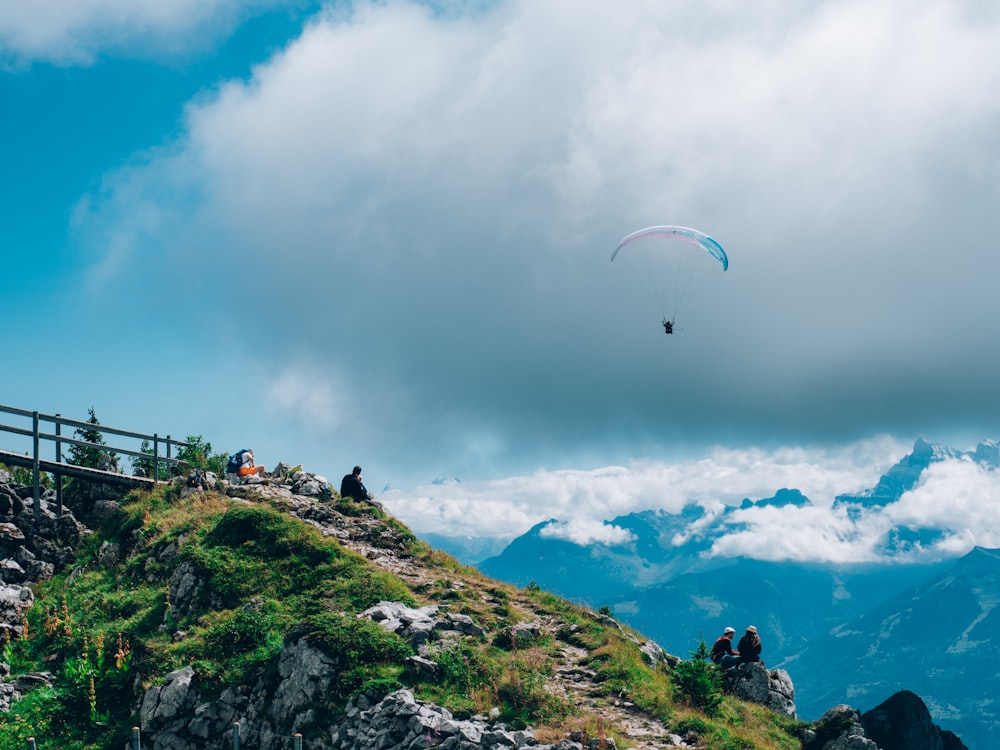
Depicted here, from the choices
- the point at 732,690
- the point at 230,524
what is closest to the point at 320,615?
the point at 230,524

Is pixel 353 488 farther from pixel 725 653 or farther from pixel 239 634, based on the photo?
pixel 725 653

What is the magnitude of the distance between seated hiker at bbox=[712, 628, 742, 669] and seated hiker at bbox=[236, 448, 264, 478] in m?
21.5

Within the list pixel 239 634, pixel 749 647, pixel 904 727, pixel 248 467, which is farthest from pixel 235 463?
pixel 904 727

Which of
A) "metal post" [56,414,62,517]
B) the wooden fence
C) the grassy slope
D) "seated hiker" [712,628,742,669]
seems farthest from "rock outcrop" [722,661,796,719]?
"metal post" [56,414,62,517]

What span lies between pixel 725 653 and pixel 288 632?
1481cm

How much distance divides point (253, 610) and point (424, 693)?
7230 millimetres

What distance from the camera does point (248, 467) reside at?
39.1 metres

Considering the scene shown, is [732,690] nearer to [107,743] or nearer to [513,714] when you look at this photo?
[513,714]

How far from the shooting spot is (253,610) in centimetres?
2645

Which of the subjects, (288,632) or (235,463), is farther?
(235,463)

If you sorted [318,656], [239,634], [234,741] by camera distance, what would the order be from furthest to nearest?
[239,634], [318,656], [234,741]

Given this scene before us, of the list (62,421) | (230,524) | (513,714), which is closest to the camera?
(513,714)

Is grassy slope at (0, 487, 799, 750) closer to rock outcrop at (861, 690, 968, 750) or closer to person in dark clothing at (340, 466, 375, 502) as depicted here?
person in dark clothing at (340, 466, 375, 502)

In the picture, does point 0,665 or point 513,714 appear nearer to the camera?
point 513,714
